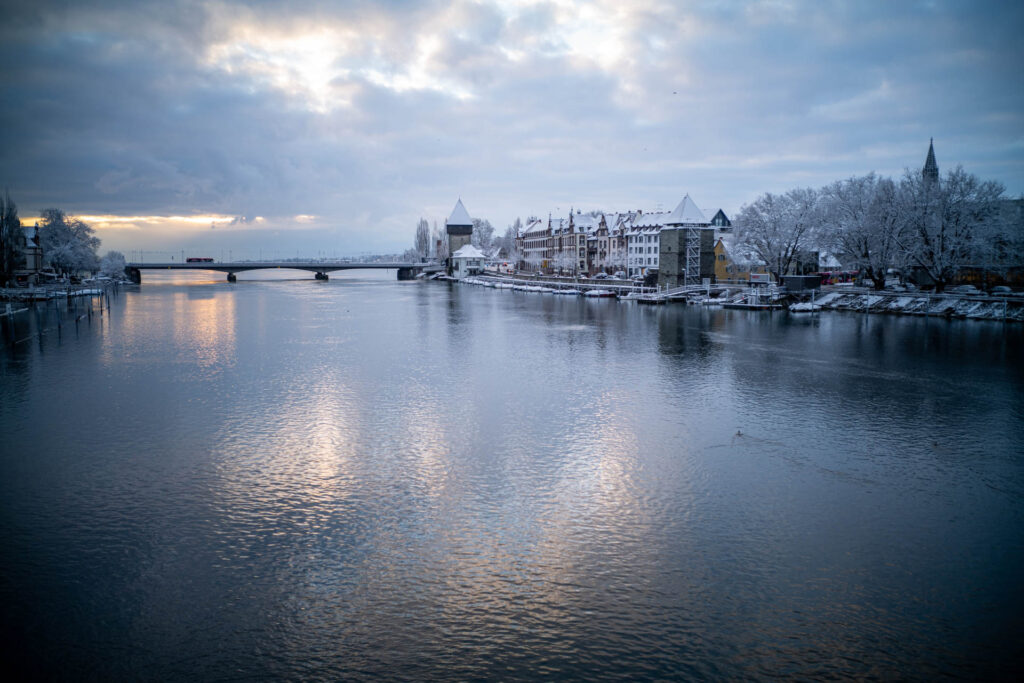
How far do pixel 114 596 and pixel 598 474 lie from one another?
976 cm

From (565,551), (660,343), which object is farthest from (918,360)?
(565,551)

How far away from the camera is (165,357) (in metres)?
31.7

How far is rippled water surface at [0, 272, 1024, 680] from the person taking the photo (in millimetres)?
8500

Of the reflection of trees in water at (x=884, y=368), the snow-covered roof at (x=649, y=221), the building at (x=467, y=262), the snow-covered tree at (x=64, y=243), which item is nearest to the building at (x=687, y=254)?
the snow-covered roof at (x=649, y=221)

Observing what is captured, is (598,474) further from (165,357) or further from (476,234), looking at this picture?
(476,234)

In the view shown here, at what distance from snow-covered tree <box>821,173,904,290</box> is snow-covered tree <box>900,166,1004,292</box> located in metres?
1.44

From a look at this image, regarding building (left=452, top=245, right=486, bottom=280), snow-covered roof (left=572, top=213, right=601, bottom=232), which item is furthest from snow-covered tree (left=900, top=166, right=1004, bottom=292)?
building (left=452, top=245, right=486, bottom=280)

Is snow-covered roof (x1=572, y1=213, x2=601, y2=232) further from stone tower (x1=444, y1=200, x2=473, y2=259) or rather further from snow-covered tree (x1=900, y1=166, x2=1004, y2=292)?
snow-covered tree (x1=900, y1=166, x2=1004, y2=292)

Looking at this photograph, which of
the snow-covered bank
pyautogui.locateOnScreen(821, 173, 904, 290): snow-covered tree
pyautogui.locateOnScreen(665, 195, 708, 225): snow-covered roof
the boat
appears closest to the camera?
the snow-covered bank

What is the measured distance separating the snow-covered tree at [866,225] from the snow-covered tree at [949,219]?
1437mm

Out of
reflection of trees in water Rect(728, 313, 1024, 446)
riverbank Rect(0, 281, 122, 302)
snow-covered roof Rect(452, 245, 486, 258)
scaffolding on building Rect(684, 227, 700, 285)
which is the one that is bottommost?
reflection of trees in water Rect(728, 313, 1024, 446)

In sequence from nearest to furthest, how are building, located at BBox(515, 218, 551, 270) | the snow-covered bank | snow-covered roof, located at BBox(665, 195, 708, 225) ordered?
the snow-covered bank < snow-covered roof, located at BBox(665, 195, 708, 225) < building, located at BBox(515, 218, 551, 270)

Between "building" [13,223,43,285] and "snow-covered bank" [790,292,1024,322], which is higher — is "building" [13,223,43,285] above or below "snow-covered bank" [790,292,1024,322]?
above

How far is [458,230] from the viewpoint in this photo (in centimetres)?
15600
